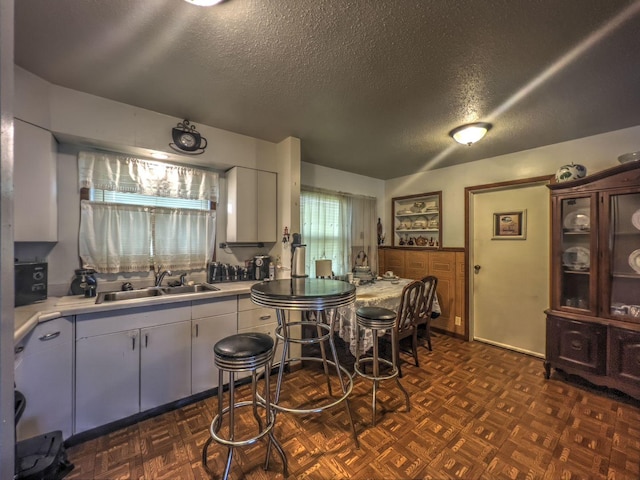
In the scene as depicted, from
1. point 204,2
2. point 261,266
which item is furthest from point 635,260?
point 204,2

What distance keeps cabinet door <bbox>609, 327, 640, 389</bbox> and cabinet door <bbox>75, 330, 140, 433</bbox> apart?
146 inches

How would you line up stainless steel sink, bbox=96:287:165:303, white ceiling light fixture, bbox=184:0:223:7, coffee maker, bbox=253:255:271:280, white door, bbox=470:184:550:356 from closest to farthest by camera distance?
white ceiling light fixture, bbox=184:0:223:7 < stainless steel sink, bbox=96:287:165:303 < coffee maker, bbox=253:255:271:280 < white door, bbox=470:184:550:356

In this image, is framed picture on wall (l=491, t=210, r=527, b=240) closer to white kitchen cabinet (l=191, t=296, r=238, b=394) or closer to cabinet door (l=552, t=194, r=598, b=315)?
cabinet door (l=552, t=194, r=598, b=315)

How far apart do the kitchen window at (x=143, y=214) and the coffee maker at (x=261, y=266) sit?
1.56 feet

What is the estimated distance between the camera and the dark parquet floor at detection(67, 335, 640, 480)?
152 cm

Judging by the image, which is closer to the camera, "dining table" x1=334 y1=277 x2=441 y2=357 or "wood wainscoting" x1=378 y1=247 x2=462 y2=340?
"dining table" x1=334 y1=277 x2=441 y2=357

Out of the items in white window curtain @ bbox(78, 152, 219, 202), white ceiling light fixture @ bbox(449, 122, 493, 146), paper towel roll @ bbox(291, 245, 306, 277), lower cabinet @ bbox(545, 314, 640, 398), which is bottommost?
lower cabinet @ bbox(545, 314, 640, 398)

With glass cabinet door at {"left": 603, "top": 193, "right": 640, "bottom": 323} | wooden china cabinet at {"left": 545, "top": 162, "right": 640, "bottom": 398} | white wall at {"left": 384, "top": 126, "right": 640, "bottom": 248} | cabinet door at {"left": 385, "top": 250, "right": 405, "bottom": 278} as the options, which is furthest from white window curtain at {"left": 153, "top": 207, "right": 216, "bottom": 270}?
glass cabinet door at {"left": 603, "top": 193, "right": 640, "bottom": 323}

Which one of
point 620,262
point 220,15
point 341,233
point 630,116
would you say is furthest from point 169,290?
point 630,116

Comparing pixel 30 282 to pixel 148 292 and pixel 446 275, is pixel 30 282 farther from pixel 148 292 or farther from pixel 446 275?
pixel 446 275

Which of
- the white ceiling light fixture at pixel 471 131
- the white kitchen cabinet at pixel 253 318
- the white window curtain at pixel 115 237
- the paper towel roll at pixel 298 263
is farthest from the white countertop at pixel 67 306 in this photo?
the white ceiling light fixture at pixel 471 131

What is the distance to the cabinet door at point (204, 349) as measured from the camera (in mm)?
2152

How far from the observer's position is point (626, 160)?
223 cm

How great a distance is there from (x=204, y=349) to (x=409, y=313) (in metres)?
1.96
